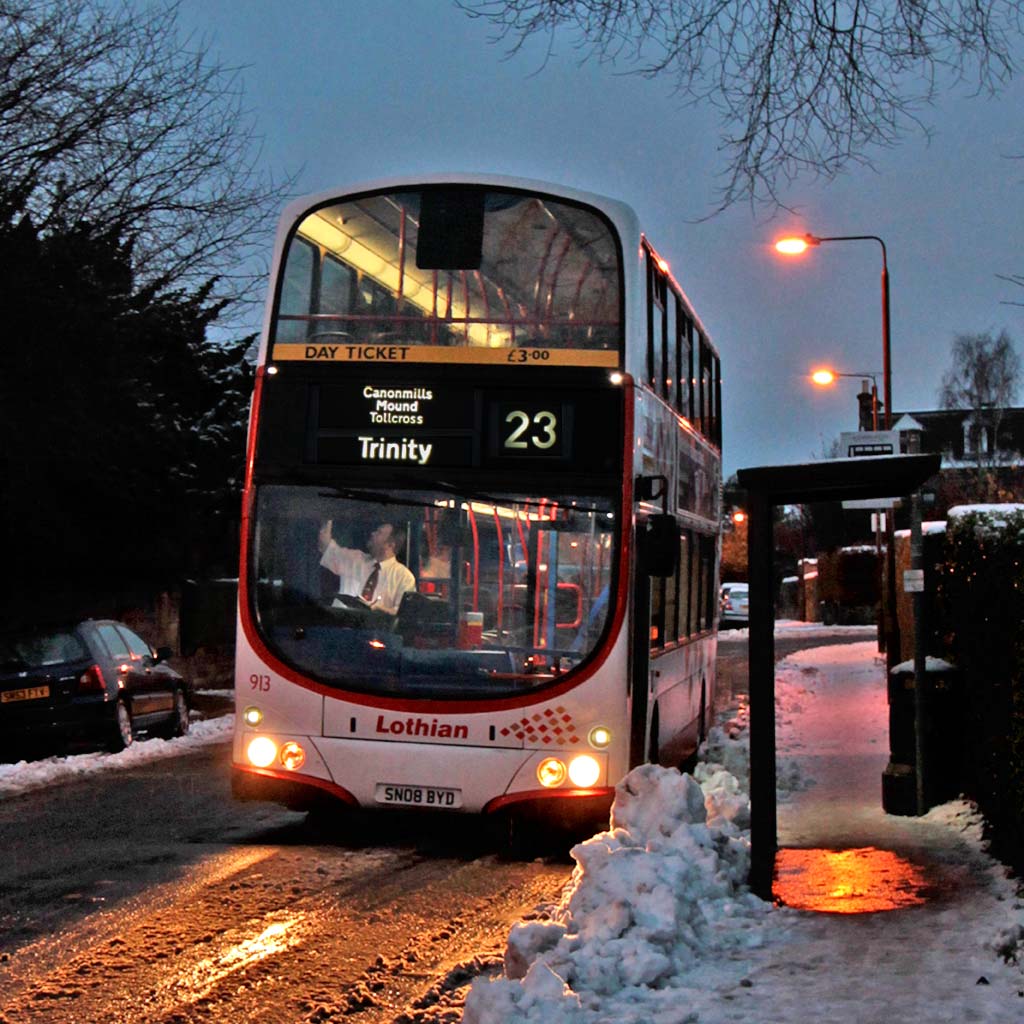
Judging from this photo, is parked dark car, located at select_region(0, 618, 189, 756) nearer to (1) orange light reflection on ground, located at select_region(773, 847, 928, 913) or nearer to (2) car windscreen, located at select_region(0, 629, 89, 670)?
(2) car windscreen, located at select_region(0, 629, 89, 670)

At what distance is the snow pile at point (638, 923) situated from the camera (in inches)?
227

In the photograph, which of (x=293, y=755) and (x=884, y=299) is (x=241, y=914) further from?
(x=884, y=299)

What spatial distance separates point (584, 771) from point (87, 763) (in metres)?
7.85

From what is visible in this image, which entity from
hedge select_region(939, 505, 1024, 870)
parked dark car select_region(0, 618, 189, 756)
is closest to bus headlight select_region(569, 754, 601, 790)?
hedge select_region(939, 505, 1024, 870)

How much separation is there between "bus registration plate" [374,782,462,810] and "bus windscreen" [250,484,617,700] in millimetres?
595

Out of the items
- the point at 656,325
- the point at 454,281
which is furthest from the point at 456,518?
the point at 656,325

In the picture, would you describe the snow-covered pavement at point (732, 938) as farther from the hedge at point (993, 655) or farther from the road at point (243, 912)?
the road at point (243, 912)

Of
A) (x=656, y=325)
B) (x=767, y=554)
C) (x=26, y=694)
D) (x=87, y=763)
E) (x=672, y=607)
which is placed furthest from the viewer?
(x=26, y=694)

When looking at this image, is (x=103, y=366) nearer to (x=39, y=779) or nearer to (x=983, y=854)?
(x=39, y=779)

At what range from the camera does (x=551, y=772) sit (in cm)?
1045

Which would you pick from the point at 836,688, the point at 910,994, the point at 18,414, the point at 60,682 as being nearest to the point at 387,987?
the point at 910,994

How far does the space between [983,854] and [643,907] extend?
329 cm

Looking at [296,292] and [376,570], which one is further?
[296,292]

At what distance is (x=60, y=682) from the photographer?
56.3 ft
